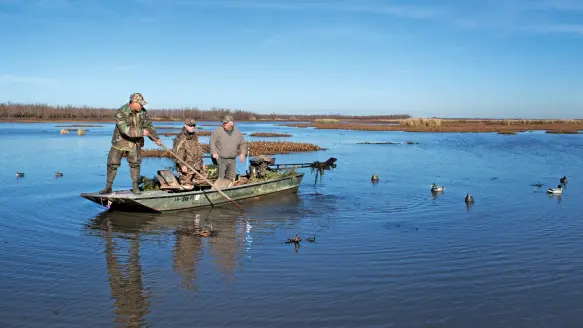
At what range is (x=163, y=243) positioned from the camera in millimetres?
10312

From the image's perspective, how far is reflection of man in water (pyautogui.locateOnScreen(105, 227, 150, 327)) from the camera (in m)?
6.57

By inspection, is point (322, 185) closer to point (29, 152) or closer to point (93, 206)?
point (93, 206)

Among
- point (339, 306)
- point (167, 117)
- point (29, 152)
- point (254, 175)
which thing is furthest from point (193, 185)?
point (167, 117)

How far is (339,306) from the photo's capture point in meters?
7.05

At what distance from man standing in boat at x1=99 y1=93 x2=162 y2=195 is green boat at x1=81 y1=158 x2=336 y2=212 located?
21.2 inches

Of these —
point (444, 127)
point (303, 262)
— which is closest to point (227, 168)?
point (303, 262)

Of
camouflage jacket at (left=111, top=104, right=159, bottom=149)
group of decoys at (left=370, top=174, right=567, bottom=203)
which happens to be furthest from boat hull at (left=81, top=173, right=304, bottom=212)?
group of decoys at (left=370, top=174, right=567, bottom=203)

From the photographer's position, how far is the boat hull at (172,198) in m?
12.3

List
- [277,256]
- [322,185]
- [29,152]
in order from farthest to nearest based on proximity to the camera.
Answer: [29,152] → [322,185] → [277,256]

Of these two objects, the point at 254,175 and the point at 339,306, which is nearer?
the point at 339,306

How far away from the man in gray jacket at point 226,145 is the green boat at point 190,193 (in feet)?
1.47

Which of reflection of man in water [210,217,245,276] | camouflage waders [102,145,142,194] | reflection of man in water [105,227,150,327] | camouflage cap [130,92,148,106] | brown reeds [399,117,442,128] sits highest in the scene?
camouflage cap [130,92,148,106]

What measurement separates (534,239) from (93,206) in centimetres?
1075

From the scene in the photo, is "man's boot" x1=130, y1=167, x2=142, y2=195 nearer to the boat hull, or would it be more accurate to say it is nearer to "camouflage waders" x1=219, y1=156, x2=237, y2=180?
the boat hull
